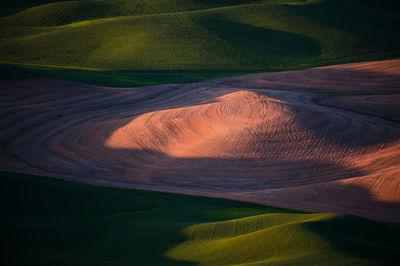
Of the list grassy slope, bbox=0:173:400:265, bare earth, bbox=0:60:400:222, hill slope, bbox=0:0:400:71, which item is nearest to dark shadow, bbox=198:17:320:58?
hill slope, bbox=0:0:400:71

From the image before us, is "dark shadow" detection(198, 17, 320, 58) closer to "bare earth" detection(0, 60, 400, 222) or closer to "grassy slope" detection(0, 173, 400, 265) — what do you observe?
"bare earth" detection(0, 60, 400, 222)

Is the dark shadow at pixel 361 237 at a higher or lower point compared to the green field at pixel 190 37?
lower

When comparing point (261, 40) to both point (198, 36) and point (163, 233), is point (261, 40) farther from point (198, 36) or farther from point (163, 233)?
point (163, 233)

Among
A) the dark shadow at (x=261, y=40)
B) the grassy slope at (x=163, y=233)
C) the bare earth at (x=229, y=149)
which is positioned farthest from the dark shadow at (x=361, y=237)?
the dark shadow at (x=261, y=40)

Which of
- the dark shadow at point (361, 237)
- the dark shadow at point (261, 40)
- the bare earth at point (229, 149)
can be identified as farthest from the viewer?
the dark shadow at point (261, 40)

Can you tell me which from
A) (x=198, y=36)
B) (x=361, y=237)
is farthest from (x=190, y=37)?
(x=361, y=237)

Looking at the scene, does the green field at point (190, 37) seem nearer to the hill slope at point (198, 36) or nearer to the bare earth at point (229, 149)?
the hill slope at point (198, 36)
